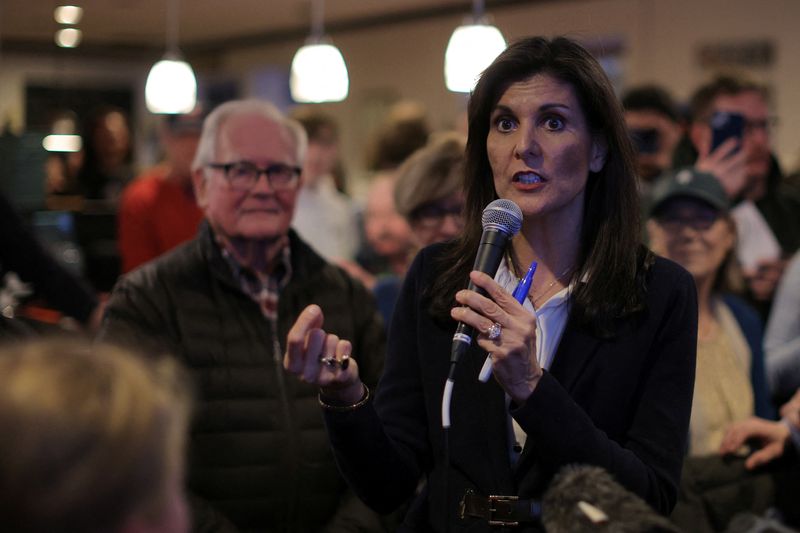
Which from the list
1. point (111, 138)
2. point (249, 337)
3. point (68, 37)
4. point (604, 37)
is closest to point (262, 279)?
point (249, 337)

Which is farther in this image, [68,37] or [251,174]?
[68,37]

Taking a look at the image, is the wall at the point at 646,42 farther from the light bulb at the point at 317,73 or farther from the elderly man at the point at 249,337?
the elderly man at the point at 249,337

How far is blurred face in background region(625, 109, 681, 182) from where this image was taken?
470 centimetres

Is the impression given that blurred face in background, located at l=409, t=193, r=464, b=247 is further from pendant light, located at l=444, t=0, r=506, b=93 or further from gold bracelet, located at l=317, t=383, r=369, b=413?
pendant light, located at l=444, t=0, r=506, b=93

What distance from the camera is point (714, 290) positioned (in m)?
3.48

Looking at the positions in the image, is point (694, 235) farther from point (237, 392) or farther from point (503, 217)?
point (503, 217)

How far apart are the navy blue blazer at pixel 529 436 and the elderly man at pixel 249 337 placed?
0.83m

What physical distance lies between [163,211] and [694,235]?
291 centimetres

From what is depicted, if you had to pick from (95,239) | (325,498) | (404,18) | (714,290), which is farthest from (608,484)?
(404,18)

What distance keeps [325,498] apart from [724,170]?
7.06 feet

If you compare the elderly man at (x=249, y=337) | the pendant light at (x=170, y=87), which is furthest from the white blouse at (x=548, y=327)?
the pendant light at (x=170, y=87)

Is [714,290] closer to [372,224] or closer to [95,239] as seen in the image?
[372,224]

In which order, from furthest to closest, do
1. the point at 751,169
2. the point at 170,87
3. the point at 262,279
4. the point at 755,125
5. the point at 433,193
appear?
the point at 170,87 < the point at 751,169 < the point at 755,125 < the point at 433,193 < the point at 262,279

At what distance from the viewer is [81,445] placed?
107 centimetres
